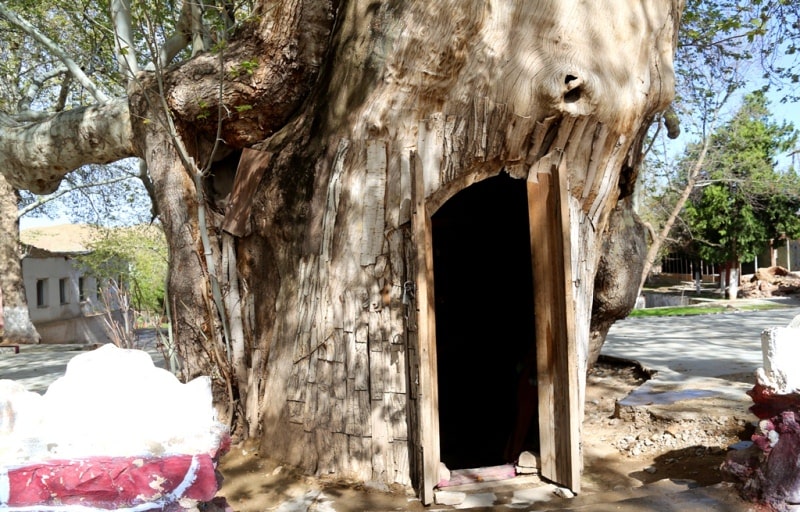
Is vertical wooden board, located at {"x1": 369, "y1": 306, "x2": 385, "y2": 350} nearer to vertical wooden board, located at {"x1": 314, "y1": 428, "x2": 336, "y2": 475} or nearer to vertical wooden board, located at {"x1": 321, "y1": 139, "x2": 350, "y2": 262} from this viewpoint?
vertical wooden board, located at {"x1": 321, "y1": 139, "x2": 350, "y2": 262}

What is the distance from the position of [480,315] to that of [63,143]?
5.22m

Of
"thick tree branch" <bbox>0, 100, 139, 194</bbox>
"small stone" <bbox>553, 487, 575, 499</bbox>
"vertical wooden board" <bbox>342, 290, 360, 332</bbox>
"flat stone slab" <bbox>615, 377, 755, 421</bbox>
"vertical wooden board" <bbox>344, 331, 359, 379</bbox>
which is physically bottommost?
"small stone" <bbox>553, 487, 575, 499</bbox>

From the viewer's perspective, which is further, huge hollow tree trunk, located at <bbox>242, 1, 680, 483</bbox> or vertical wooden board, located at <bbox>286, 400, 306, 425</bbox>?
vertical wooden board, located at <bbox>286, 400, 306, 425</bbox>

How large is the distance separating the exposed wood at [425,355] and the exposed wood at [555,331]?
79 centimetres

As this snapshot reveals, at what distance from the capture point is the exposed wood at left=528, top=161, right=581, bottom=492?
14.3ft

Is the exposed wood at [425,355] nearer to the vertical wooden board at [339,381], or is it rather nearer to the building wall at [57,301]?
the vertical wooden board at [339,381]

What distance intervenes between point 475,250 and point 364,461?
162 inches

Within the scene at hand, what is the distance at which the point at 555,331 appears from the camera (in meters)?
4.51

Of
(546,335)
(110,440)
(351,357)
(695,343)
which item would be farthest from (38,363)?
(695,343)

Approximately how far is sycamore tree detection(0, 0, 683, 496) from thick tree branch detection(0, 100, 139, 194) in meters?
1.25

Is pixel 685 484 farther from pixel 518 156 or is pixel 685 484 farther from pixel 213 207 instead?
pixel 213 207

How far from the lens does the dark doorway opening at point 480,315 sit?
7309 mm

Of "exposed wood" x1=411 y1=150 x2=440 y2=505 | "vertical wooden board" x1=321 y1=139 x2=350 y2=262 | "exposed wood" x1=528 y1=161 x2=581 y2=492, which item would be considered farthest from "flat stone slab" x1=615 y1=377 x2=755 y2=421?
"vertical wooden board" x1=321 y1=139 x2=350 y2=262

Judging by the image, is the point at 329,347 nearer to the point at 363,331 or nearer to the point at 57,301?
A: the point at 363,331
